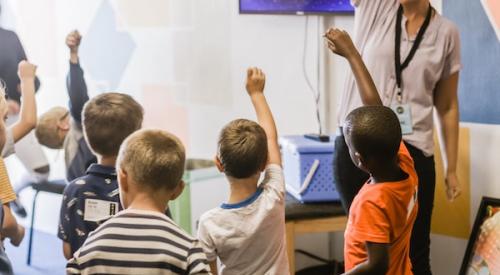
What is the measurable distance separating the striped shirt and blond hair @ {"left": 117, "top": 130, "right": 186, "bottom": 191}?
0.09 metres

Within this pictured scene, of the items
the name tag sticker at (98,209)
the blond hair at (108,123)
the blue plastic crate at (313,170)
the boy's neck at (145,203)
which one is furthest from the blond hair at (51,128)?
the boy's neck at (145,203)

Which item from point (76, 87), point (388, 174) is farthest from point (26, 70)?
point (388, 174)

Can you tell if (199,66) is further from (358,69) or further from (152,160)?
(152,160)

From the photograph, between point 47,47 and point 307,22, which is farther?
point 307,22

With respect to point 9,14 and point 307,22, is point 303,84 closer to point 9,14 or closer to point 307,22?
point 307,22

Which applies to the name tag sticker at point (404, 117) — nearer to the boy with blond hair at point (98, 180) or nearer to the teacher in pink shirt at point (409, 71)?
the teacher in pink shirt at point (409, 71)

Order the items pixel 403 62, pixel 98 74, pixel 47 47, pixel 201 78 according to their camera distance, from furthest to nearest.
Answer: pixel 201 78 → pixel 98 74 → pixel 47 47 → pixel 403 62

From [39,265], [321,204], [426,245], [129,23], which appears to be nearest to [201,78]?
[129,23]

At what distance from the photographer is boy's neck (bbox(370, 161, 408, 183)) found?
1.46m

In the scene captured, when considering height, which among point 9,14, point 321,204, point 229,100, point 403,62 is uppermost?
point 9,14

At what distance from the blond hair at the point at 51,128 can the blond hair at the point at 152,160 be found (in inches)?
51.3

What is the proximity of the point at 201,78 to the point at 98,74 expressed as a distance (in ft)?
1.73

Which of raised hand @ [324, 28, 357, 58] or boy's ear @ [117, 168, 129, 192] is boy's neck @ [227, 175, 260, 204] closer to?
boy's ear @ [117, 168, 129, 192]

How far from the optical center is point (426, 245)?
6.84 feet
